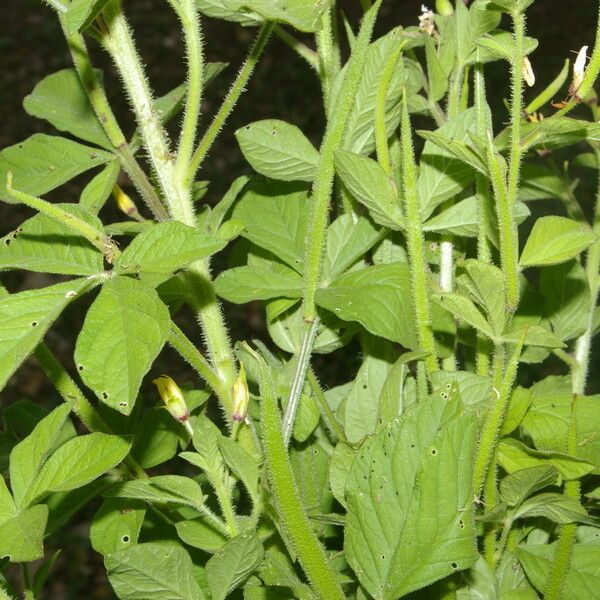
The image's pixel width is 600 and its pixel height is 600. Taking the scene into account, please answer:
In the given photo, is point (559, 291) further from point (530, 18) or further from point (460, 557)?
point (530, 18)

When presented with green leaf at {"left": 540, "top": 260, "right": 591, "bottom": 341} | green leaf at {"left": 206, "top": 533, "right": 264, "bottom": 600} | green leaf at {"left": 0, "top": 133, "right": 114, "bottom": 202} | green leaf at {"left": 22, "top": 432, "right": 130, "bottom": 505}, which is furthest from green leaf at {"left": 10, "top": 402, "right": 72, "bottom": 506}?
green leaf at {"left": 540, "top": 260, "right": 591, "bottom": 341}

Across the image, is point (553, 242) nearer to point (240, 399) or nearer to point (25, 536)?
point (240, 399)

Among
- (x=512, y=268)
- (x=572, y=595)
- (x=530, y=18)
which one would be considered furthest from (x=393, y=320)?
(x=530, y=18)

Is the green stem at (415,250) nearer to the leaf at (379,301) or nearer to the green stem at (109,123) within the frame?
the leaf at (379,301)

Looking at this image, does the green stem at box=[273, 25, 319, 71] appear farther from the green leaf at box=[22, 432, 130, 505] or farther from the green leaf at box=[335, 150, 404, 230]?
the green leaf at box=[22, 432, 130, 505]

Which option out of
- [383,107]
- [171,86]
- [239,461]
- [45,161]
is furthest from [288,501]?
[171,86]

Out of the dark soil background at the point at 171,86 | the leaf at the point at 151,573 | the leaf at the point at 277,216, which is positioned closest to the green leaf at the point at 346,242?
the leaf at the point at 277,216
